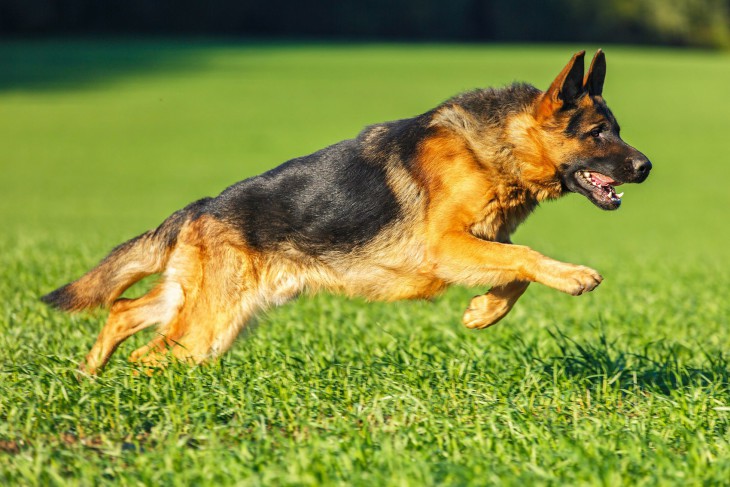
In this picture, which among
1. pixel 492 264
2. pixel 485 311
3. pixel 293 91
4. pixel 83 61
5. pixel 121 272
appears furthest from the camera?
pixel 83 61

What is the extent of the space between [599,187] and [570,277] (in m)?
0.85

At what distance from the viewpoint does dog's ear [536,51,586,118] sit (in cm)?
564

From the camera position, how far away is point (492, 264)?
5.52 meters

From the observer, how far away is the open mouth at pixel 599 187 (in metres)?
5.69

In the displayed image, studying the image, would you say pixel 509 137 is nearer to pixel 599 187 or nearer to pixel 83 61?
pixel 599 187

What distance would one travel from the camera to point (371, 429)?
15.2ft

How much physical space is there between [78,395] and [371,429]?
170 centimetres

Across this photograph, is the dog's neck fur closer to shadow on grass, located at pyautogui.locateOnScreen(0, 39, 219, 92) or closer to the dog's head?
the dog's head

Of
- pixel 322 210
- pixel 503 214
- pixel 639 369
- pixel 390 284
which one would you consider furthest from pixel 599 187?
pixel 322 210

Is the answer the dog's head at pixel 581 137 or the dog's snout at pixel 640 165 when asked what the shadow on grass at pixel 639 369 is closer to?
the dog's head at pixel 581 137

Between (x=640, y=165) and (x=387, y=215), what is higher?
(x=640, y=165)

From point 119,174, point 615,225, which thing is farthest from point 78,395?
point 119,174

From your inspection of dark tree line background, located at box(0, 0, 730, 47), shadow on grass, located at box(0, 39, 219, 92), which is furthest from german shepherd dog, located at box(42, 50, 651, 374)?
dark tree line background, located at box(0, 0, 730, 47)

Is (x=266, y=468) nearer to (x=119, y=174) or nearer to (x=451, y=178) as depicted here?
(x=451, y=178)
